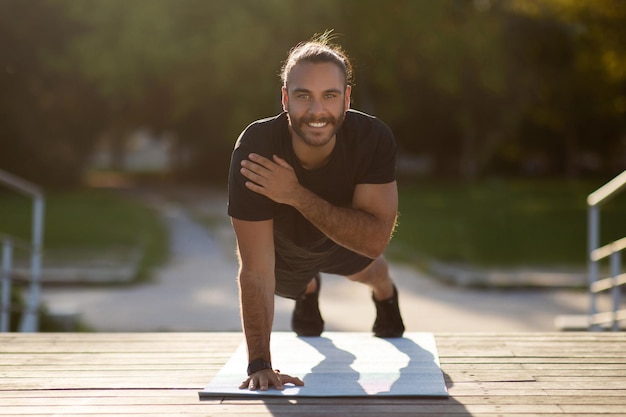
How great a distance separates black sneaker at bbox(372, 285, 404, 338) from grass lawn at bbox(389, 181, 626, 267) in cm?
805

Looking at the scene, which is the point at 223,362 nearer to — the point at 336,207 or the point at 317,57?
the point at 336,207

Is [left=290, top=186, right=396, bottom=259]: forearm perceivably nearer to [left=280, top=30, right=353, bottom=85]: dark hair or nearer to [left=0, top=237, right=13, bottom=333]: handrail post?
[left=280, top=30, right=353, bottom=85]: dark hair

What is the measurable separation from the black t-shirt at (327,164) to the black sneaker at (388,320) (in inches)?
36.7

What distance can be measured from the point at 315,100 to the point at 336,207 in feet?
1.52

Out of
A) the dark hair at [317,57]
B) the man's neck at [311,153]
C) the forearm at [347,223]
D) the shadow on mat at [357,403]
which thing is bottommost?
the shadow on mat at [357,403]

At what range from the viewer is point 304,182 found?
4012mm

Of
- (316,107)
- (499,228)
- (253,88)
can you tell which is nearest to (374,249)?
(316,107)

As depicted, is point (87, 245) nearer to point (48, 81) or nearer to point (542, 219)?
point (542, 219)

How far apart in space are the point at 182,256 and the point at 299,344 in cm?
936

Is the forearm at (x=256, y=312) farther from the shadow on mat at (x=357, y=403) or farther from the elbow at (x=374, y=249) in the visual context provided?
the elbow at (x=374, y=249)

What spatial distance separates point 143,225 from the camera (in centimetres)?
1773

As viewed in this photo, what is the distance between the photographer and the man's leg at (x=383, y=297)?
4.77 meters

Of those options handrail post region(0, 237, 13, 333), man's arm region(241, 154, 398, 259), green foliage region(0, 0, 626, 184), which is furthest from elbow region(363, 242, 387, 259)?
green foliage region(0, 0, 626, 184)

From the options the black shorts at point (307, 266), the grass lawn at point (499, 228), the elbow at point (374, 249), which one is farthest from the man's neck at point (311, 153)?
the grass lawn at point (499, 228)
